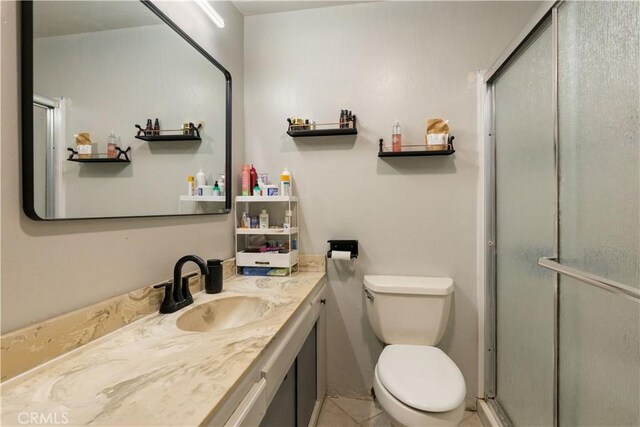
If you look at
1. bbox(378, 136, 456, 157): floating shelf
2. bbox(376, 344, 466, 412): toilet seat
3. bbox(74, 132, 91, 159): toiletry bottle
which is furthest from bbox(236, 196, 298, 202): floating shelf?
bbox(376, 344, 466, 412): toilet seat

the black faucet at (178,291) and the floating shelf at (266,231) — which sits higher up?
the floating shelf at (266,231)

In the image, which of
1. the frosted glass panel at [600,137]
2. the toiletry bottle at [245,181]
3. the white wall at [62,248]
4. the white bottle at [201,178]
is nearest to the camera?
the white wall at [62,248]

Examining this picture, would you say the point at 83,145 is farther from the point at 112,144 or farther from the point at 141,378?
the point at 141,378

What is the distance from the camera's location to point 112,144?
0.93m

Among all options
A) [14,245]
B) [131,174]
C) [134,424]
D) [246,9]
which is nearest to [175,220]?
[131,174]

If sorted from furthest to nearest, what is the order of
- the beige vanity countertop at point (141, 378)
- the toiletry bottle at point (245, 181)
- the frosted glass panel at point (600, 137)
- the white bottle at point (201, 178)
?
the toiletry bottle at point (245, 181), the white bottle at point (201, 178), the frosted glass panel at point (600, 137), the beige vanity countertop at point (141, 378)

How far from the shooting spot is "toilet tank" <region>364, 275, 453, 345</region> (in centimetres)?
145

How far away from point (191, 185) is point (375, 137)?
1.04 metres

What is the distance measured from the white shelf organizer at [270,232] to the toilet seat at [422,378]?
0.69 metres

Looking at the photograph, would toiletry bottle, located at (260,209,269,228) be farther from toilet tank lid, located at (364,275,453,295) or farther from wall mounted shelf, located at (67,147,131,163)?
wall mounted shelf, located at (67,147,131,163)

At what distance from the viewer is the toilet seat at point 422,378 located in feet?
3.35

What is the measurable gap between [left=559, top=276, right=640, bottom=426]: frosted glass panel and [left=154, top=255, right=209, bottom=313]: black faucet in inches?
52.8

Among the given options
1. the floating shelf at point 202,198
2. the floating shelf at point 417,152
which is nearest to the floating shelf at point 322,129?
the floating shelf at point 417,152

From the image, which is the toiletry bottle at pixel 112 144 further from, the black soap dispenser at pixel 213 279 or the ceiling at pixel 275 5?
the ceiling at pixel 275 5
